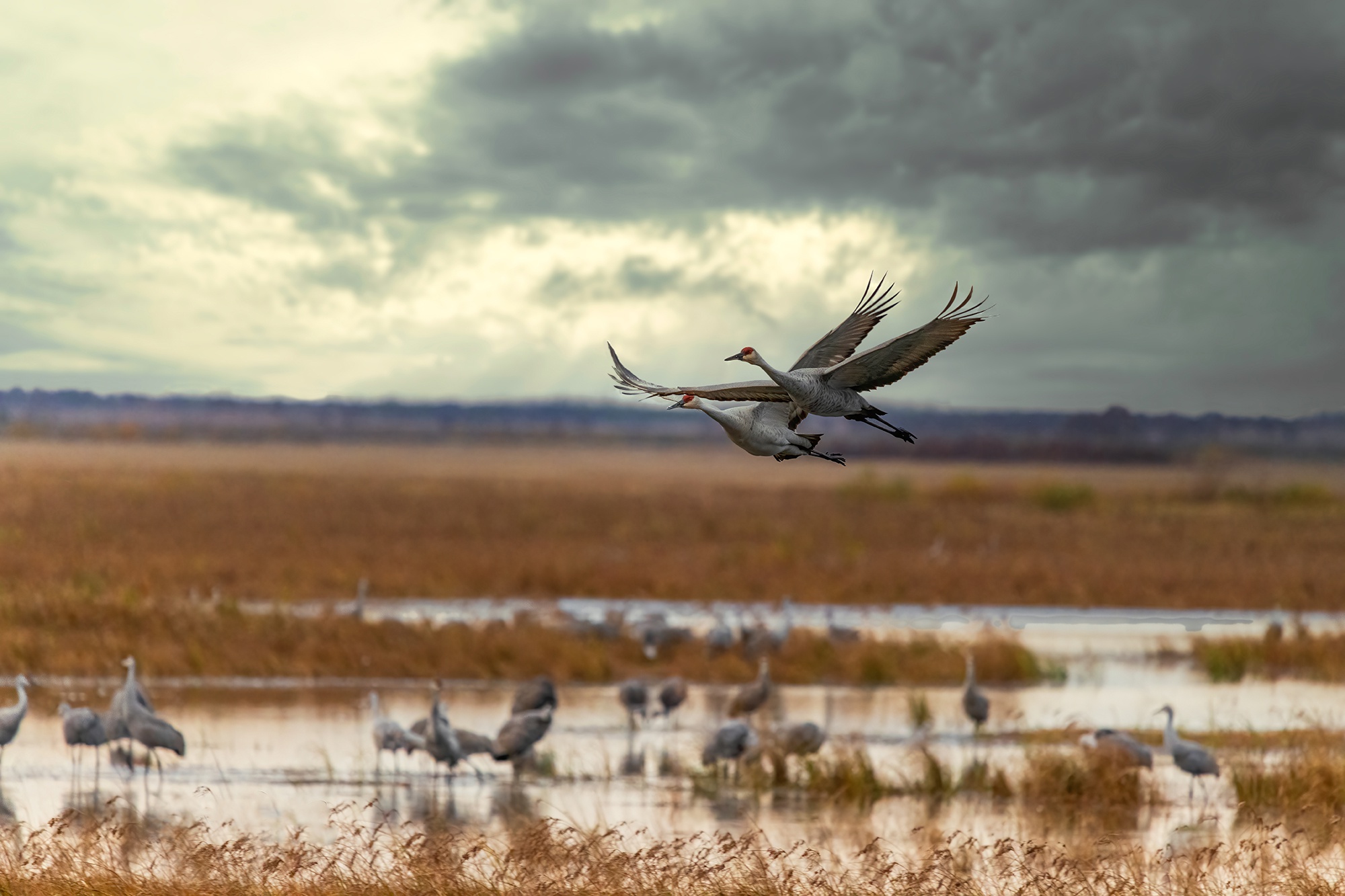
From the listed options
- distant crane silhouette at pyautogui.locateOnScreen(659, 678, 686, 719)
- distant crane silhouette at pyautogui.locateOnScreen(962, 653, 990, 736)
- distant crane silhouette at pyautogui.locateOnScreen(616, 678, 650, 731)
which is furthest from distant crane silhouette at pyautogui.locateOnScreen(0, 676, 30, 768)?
distant crane silhouette at pyautogui.locateOnScreen(962, 653, 990, 736)

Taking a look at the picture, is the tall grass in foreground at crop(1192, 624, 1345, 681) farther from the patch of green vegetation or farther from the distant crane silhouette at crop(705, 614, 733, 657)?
the patch of green vegetation

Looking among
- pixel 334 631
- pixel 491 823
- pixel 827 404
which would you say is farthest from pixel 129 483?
pixel 827 404

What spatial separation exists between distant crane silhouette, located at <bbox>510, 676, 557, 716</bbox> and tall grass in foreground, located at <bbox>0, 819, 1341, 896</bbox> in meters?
6.59

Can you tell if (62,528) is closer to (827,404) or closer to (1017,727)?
(1017,727)

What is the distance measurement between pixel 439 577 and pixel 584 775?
73.4ft

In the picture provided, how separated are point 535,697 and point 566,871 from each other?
809 centimetres

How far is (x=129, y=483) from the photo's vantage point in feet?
275

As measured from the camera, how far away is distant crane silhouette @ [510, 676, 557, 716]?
2028 centimetres

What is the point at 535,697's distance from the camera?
20.3 metres

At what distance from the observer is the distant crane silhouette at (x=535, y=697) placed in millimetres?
20281

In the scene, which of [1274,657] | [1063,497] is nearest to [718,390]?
[1274,657]

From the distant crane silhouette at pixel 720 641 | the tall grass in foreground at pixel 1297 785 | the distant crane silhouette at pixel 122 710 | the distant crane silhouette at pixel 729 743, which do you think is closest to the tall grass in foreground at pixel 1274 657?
the tall grass in foreground at pixel 1297 785

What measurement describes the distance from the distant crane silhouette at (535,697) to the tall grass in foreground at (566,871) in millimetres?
6595

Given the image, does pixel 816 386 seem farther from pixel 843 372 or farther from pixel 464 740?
pixel 464 740
